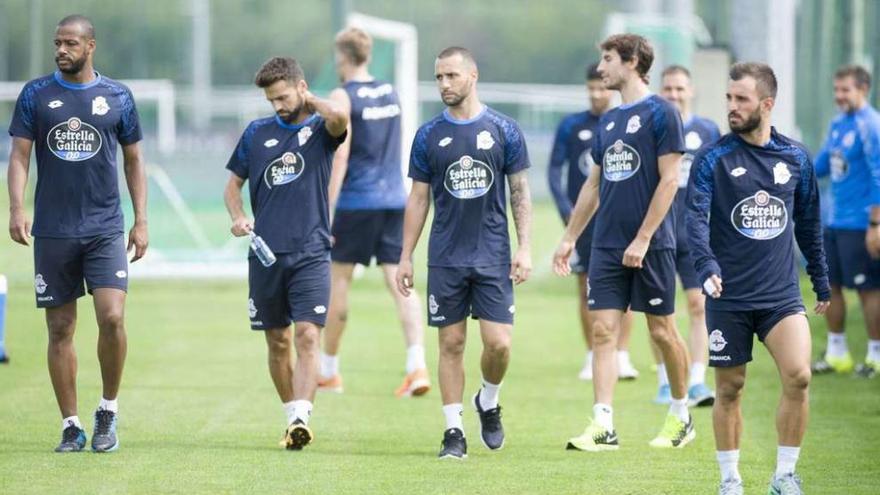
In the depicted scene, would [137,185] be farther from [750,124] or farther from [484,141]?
[750,124]

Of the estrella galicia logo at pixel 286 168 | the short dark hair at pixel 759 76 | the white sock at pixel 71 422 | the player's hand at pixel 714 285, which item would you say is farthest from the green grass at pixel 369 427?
the short dark hair at pixel 759 76

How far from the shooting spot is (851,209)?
12.5 metres

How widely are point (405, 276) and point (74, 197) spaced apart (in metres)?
1.89

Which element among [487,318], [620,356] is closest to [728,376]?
[487,318]

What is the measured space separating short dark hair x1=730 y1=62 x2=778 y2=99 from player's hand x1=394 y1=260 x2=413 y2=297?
2.42 meters

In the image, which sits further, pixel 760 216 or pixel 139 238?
pixel 139 238

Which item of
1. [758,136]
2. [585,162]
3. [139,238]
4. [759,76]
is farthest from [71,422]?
[585,162]


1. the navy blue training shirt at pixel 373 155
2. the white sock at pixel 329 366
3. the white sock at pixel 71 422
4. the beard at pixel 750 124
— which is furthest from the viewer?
the white sock at pixel 329 366

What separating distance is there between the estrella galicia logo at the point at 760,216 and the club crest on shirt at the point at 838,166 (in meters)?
Answer: 5.14

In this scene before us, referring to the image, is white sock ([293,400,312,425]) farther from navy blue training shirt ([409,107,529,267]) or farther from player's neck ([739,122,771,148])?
player's neck ([739,122,771,148])

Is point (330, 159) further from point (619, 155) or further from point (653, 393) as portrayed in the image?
point (653, 393)

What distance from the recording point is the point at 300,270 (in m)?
9.23

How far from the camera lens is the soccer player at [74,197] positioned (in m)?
8.80

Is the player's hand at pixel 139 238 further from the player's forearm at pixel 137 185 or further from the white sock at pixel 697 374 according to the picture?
the white sock at pixel 697 374
